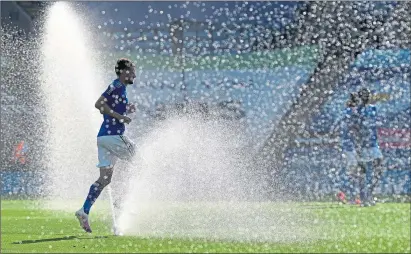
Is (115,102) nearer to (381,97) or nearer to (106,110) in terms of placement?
(106,110)

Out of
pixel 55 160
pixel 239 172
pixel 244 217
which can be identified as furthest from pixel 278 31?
pixel 244 217

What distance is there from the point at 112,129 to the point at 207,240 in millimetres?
1425

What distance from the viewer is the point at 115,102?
750cm

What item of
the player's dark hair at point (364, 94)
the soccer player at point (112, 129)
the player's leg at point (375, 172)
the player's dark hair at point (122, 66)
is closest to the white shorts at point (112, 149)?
the soccer player at point (112, 129)

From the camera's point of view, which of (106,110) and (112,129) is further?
(112,129)

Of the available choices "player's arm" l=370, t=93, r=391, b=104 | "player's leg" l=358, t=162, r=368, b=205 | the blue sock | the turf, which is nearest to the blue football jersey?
the blue sock

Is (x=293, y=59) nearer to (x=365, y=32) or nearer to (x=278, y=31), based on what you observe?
(x=278, y=31)

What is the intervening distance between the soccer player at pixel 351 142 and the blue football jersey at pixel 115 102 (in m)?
5.43

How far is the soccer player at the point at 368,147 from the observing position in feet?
40.4

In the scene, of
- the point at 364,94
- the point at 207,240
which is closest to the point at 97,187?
the point at 207,240

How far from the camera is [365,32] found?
938 inches

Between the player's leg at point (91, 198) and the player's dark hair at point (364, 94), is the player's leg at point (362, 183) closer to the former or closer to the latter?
the player's dark hair at point (364, 94)

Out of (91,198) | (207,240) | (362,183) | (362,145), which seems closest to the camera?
(207,240)

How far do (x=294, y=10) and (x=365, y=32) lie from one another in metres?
1.94
